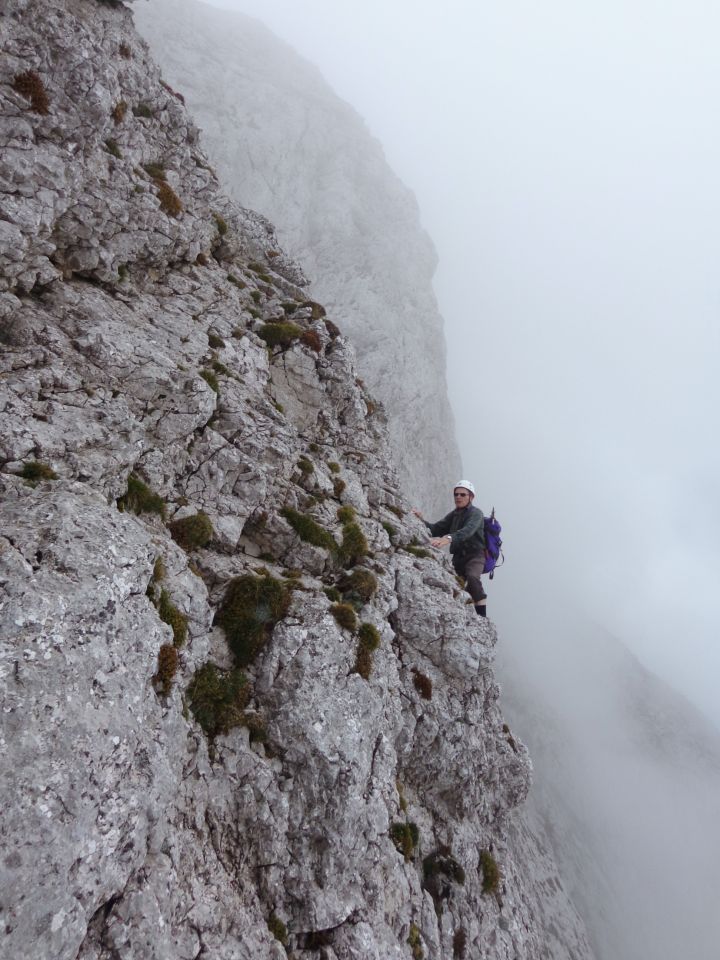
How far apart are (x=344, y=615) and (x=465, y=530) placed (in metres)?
7.37

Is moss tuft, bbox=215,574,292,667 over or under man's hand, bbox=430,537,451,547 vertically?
under

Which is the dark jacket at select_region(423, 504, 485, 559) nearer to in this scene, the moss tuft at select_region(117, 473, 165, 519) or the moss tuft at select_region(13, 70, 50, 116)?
the moss tuft at select_region(117, 473, 165, 519)

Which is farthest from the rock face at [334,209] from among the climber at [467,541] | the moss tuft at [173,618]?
the moss tuft at [173,618]

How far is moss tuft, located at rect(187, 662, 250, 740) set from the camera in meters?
10.5

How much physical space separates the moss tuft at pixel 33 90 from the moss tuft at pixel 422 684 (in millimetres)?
Result: 20896

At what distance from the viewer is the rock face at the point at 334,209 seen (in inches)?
2886

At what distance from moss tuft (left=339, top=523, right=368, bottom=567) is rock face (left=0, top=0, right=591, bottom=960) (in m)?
0.13

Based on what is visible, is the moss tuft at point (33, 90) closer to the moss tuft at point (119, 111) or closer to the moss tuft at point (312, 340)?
the moss tuft at point (119, 111)

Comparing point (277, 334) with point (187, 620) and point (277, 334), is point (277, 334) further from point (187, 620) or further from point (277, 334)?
point (187, 620)

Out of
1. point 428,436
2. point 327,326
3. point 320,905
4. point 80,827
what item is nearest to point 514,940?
point 320,905

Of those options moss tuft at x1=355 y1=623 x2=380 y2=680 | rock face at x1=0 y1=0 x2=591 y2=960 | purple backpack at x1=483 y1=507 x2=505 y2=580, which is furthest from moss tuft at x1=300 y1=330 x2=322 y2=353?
moss tuft at x1=355 y1=623 x2=380 y2=680

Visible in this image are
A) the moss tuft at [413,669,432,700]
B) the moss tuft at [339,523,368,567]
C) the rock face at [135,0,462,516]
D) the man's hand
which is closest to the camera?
the moss tuft at [413,669,432,700]

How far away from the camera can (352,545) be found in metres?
16.2

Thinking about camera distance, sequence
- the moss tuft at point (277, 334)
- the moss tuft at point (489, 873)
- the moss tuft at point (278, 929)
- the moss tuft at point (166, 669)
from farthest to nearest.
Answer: the moss tuft at point (277, 334), the moss tuft at point (489, 873), the moss tuft at point (166, 669), the moss tuft at point (278, 929)
